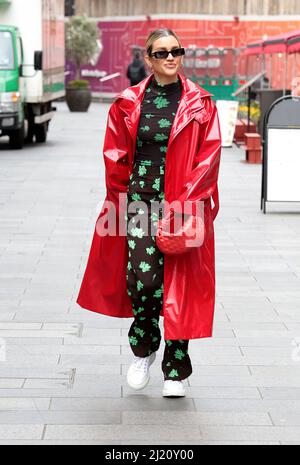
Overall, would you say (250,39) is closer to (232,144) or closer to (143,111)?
(232,144)

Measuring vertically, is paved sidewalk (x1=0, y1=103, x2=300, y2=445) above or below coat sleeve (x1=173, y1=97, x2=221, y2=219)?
below

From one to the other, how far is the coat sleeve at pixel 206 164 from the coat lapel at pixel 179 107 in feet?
0.15

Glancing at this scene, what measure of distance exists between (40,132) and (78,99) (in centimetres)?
1242

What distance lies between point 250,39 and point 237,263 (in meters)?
32.7

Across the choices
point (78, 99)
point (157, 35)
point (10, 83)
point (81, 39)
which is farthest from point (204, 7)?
point (157, 35)

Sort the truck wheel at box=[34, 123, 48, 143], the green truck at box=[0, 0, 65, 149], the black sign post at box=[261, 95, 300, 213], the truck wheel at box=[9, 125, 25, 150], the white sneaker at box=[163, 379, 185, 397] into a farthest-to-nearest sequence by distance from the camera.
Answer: the truck wheel at box=[34, 123, 48, 143] → the truck wheel at box=[9, 125, 25, 150] → the green truck at box=[0, 0, 65, 149] → the black sign post at box=[261, 95, 300, 213] → the white sneaker at box=[163, 379, 185, 397]

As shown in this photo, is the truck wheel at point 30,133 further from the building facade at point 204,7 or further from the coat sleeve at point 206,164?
the building facade at point 204,7

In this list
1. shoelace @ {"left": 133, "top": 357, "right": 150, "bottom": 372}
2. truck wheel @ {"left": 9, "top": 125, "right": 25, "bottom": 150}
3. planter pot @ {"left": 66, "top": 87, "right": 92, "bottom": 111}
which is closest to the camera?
shoelace @ {"left": 133, "top": 357, "right": 150, "bottom": 372}

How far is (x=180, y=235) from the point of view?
5.25m

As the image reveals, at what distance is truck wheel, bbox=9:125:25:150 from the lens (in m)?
21.5

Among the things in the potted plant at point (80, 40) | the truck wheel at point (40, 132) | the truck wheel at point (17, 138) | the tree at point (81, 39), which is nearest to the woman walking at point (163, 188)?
the truck wheel at point (17, 138)

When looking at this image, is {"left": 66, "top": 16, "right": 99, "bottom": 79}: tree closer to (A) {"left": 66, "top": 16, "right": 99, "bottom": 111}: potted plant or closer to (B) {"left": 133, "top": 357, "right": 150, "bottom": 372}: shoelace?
(A) {"left": 66, "top": 16, "right": 99, "bottom": 111}: potted plant

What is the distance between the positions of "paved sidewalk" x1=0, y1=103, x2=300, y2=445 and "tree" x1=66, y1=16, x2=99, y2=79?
32916 millimetres

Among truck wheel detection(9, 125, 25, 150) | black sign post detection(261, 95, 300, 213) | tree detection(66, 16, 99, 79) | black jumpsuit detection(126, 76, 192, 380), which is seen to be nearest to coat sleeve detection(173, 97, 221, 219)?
black jumpsuit detection(126, 76, 192, 380)
